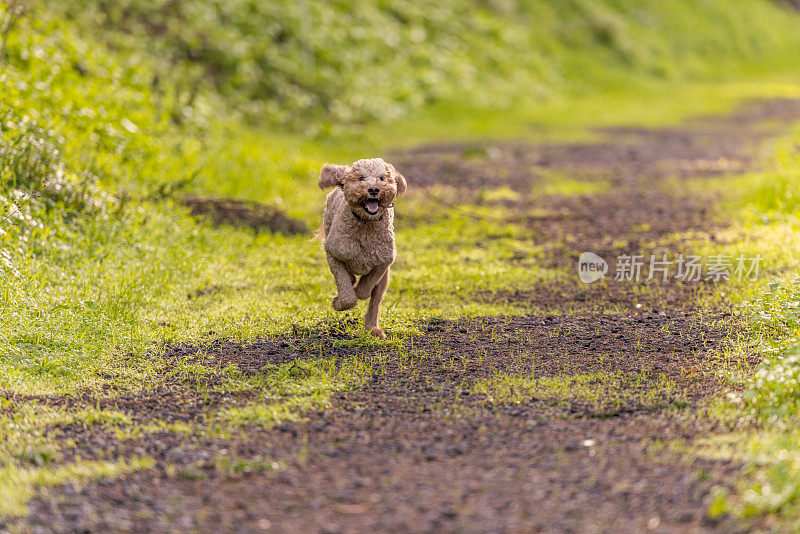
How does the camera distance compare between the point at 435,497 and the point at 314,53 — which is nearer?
the point at 435,497

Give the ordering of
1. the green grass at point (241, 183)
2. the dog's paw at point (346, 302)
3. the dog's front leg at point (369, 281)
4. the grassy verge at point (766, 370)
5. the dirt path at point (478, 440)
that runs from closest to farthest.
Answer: the grassy verge at point (766, 370)
the dirt path at point (478, 440)
the green grass at point (241, 183)
the dog's paw at point (346, 302)
the dog's front leg at point (369, 281)

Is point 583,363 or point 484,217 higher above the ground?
point 484,217

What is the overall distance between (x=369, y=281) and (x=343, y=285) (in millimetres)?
281

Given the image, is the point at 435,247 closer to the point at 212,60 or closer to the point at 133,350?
the point at 133,350

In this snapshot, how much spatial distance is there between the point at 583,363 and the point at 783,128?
1673 cm

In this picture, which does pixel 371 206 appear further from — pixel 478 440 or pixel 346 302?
pixel 478 440

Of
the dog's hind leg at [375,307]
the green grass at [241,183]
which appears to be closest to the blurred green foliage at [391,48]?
the green grass at [241,183]

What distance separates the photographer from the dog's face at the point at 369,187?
6.53m

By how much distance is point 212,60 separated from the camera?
1875 cm

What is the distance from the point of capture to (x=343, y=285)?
7035 millimetres

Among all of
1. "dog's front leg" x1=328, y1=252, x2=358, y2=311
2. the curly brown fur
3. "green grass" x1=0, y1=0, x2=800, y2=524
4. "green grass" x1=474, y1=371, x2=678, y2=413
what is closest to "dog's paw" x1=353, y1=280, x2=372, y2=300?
the curly brown fur

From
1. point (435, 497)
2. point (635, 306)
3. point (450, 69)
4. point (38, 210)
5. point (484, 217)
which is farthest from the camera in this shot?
point (450, 69)

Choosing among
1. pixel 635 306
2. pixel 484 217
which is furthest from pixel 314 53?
pixel 635 306

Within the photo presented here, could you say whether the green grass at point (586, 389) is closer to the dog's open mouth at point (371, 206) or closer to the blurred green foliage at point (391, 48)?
the dog's open mouth at point (371, 206)
